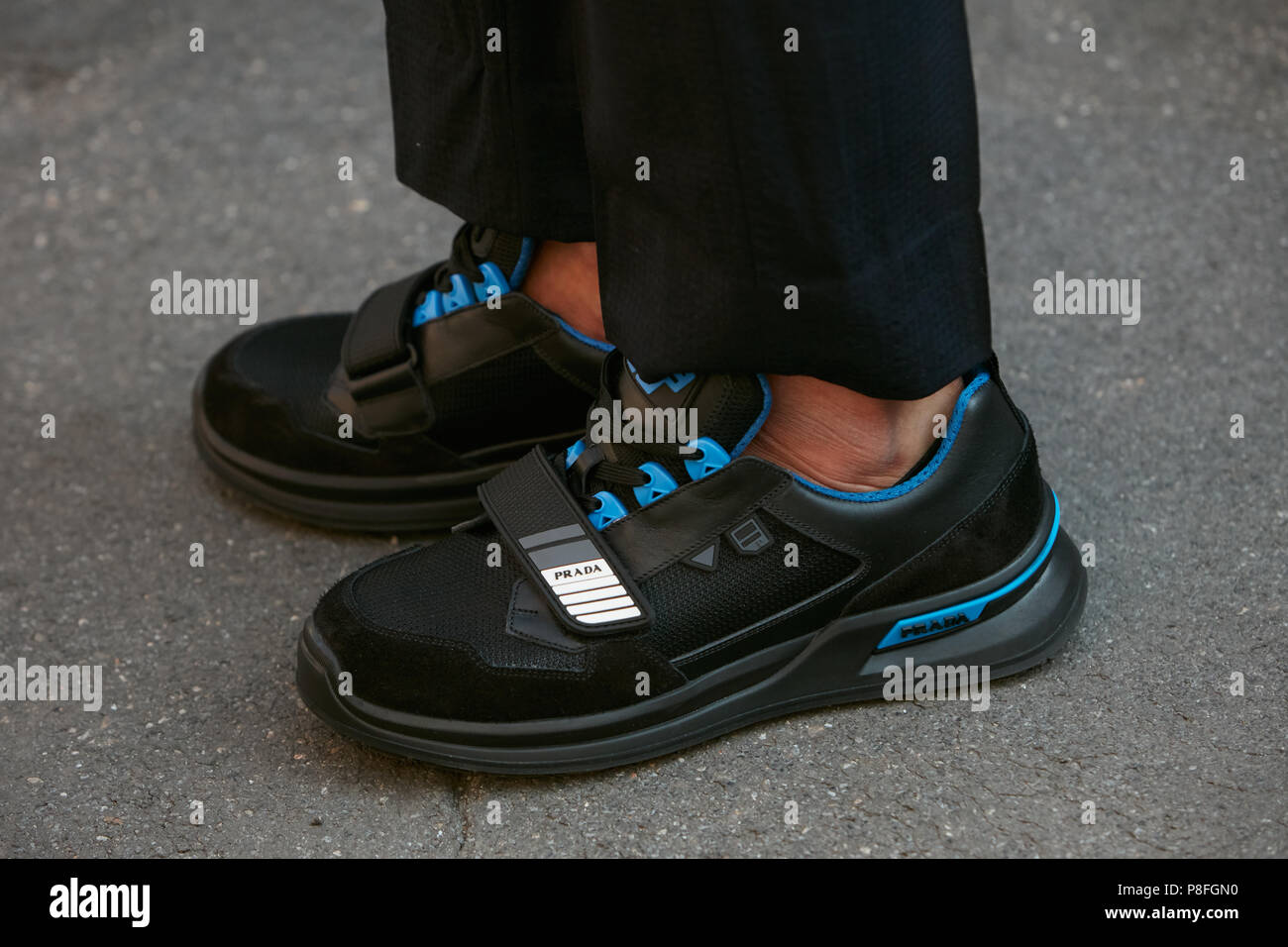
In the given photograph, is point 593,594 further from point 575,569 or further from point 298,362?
point 298,362

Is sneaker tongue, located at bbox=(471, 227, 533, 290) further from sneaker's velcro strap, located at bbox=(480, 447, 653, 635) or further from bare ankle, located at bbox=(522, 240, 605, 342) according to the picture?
sneaker's velcro strap, located at bbox=(480, 447, 653, 635)

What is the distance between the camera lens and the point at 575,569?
39.6 inches

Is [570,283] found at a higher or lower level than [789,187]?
lower

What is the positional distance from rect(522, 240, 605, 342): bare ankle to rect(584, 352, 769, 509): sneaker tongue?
0.72 ft

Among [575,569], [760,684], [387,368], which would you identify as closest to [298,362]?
[387,368]

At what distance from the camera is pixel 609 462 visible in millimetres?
1036

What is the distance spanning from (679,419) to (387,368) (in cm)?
40

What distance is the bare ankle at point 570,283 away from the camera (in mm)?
1233

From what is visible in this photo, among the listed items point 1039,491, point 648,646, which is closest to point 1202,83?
point 1039,491

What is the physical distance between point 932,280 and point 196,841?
2.36 feet

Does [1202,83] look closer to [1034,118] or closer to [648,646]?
[1034,118]

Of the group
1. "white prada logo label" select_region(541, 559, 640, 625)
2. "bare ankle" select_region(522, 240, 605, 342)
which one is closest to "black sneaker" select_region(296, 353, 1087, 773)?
"white prada logo label" select_region(541, 559, 640, 625)

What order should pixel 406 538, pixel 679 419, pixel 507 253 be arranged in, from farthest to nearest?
1. pixel 406 538
2. pixel 507 253
3. pixel 679 419

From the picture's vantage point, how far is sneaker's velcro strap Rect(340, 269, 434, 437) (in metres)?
1.26
